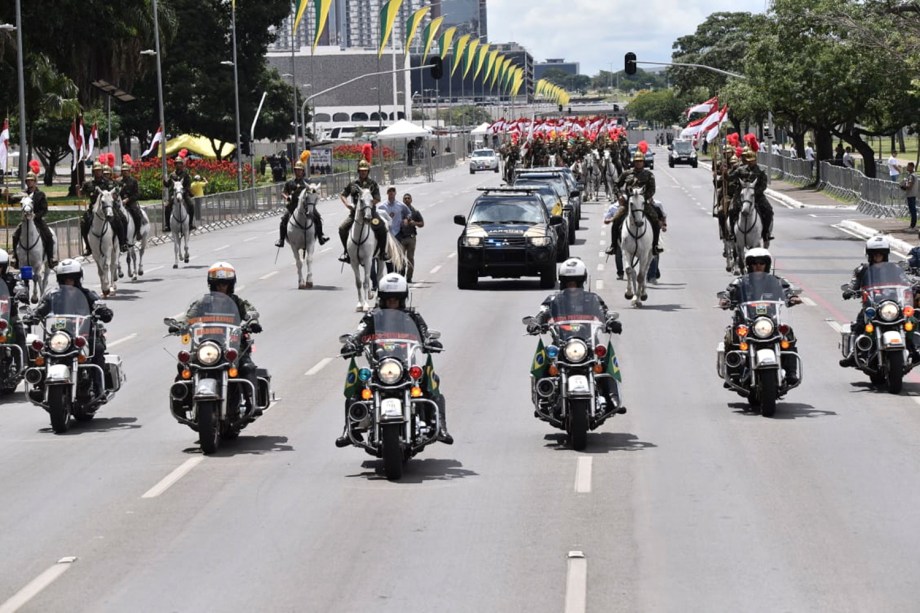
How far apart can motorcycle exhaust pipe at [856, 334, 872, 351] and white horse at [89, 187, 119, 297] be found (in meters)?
17.1

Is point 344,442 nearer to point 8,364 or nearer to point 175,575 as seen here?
point 175,575

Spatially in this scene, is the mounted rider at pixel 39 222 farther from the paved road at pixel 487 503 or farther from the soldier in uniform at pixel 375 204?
the paved road at pixel 487 503

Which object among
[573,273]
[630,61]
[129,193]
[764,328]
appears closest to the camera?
[573,273]

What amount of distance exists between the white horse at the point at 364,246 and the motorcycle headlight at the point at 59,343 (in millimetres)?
12104

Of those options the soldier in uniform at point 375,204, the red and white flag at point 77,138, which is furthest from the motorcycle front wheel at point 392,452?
the red and white flag at point 77,138

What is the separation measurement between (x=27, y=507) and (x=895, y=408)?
8887 mm

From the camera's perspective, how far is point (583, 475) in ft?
46.1

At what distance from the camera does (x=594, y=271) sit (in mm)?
36094

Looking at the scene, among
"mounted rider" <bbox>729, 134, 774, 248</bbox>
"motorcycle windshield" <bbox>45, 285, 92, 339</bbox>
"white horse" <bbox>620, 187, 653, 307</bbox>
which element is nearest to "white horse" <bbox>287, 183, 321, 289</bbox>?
"white horse" <bbox>620, 187, 653, 307</bbox>

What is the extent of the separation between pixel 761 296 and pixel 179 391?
5.89 metres

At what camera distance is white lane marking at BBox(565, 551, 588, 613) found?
9.70 meters

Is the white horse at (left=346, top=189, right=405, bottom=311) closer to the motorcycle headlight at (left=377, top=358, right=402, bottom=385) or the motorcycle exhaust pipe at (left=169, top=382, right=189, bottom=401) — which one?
the motorcycle exhaust pipe at (left=169, top=382, right=189, bottom=401)

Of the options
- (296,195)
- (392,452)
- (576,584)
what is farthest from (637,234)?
(576,584)

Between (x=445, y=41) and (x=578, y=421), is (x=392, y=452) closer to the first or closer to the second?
(x=578, y=421)
